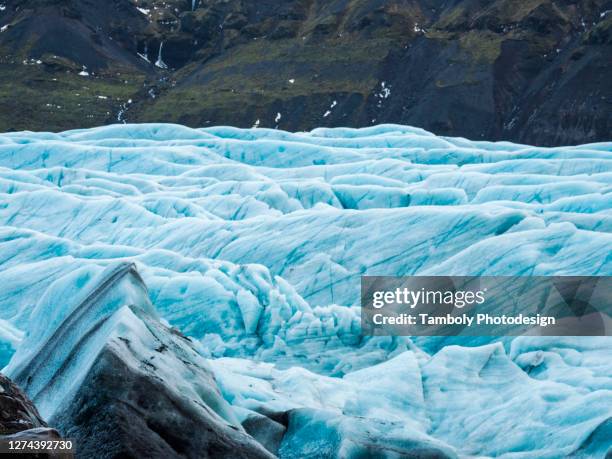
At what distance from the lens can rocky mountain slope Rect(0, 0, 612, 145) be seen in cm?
5144

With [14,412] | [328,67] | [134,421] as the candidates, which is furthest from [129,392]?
[328,67]

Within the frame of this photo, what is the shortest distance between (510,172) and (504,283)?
752 cm

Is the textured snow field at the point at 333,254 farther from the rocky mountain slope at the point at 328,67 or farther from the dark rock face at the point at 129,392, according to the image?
the rocky mountain slope at the point at 328,67

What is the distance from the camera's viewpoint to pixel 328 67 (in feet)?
197

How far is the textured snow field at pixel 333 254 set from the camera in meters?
10.0

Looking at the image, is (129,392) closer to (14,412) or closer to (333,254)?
(14,412)

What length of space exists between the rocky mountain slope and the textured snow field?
26583mm

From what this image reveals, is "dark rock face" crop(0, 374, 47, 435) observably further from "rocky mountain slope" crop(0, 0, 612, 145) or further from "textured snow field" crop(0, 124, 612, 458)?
"rocky mountain slope" crop(0, 0, 612, 145)

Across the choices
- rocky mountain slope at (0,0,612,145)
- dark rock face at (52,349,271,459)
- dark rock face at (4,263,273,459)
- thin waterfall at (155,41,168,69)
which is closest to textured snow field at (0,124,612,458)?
dark rock face at (4,263,273,459)

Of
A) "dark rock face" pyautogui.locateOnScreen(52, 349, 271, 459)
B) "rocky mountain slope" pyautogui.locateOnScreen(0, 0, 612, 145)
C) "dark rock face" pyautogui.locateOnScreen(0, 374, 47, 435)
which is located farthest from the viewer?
"rocky mountain slope" pyautogui.locateOnScreen(0, 0, 612, 145)

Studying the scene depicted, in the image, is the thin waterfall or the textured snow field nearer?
the textured snow field

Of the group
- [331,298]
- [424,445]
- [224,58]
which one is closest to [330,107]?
[224,58]

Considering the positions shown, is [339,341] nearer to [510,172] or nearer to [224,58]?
[510,172]

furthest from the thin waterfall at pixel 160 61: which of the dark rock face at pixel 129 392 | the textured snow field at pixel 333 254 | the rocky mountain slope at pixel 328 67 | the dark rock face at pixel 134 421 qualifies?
the dark rock face at pixel 134 421
